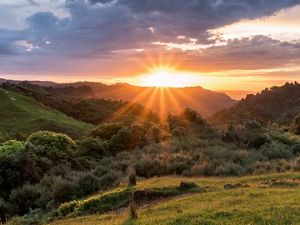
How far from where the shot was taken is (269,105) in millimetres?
160125

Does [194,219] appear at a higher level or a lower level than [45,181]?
higher

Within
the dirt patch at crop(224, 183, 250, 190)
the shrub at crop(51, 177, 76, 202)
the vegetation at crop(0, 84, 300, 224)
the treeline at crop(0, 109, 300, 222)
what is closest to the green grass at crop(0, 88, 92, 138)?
the vegetation at crop(0, 84, 300, 224)

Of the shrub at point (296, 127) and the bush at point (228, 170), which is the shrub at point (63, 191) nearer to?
the bush at point (228, 170)

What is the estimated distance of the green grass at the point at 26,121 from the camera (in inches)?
2687

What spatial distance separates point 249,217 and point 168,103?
486ft

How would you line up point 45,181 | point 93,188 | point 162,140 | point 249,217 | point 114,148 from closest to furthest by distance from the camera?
1. point 249,217
2. point 93,188
3. point 45,181
4. point 114,148
5. point 162,140

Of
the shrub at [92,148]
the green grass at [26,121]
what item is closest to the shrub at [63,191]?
the shrub at [92,148]

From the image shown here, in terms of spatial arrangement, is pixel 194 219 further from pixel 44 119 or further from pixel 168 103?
pixel 168 103

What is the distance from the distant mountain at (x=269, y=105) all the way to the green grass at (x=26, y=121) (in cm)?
7099

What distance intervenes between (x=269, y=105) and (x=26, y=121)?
105 metres

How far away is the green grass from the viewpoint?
6825 cm

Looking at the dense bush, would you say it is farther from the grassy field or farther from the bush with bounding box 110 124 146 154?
the grassy field

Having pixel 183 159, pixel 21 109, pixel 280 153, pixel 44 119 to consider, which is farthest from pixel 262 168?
pixel 21 109

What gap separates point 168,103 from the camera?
531 feet
